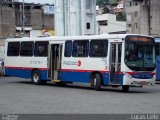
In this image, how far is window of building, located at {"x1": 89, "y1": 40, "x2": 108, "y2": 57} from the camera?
25.2m

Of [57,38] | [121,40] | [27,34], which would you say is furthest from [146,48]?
[27,34]

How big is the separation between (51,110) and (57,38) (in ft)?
45.0

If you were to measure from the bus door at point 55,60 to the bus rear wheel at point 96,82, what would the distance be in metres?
3.10

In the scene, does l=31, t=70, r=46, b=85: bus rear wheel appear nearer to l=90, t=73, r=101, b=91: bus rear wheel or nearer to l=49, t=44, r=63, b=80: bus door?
l=49, t=44, r=63, b=80: bus door

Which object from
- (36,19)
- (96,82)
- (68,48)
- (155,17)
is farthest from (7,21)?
(96,82)

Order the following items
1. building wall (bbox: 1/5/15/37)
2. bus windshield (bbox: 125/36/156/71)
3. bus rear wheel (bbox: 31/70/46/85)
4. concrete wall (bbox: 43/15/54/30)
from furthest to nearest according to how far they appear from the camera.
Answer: concrete wall (bbox: 43/15/54/30)
building wall (bbox: 1/5/15/37)
bus rear wheel (bbox: 31/70/46/85)
bus windshield (bbox: 125/36/156/71)

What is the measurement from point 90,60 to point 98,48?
853 millimetres

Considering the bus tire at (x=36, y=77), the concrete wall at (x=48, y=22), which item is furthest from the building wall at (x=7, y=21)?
the bus tire at (x=36, y=77)

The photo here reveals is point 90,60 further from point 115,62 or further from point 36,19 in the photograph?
point 36,19

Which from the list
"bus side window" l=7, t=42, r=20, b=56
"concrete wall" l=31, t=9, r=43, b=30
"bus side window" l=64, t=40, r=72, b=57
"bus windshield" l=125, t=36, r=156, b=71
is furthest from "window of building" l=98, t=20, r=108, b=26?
"bus windshield" l=125, t=36, r=156, b=71

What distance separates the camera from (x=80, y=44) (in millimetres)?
27109

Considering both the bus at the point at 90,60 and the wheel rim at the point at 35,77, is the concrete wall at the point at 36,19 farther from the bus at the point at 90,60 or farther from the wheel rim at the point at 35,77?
the wheel rim at the point at 35,77

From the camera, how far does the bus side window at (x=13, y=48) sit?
32562mm

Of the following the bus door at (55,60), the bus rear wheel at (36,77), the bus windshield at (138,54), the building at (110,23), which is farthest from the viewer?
the building at (110,23)
